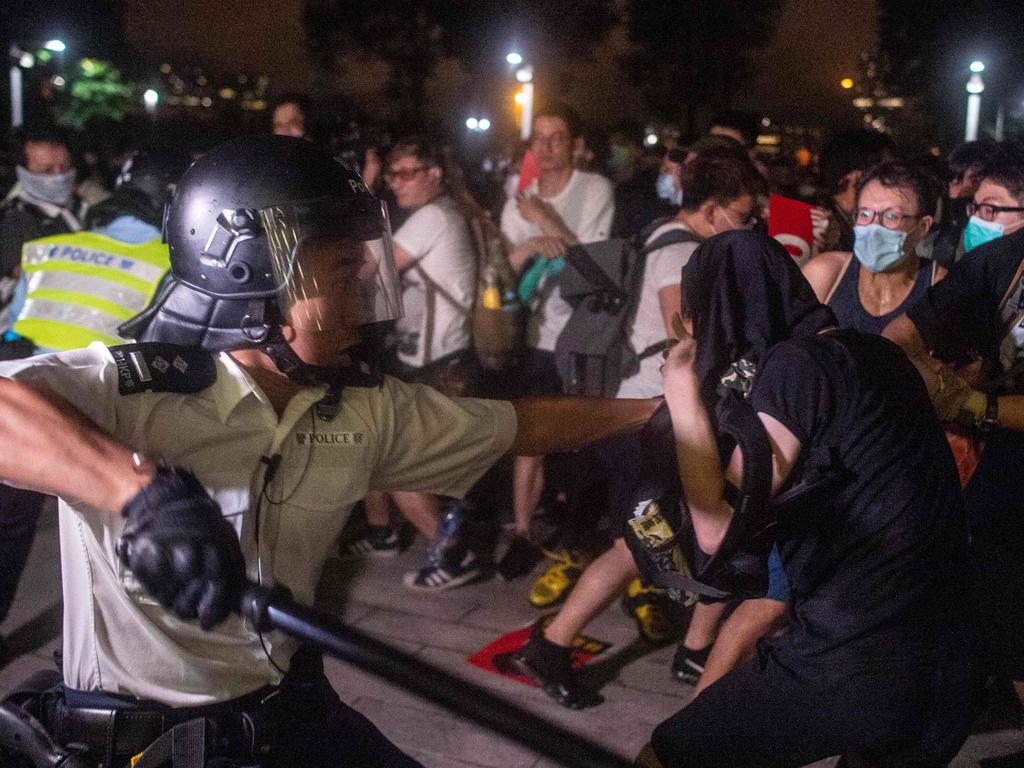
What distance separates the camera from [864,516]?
7.64ft

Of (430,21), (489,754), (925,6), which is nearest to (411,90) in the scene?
(430,21)

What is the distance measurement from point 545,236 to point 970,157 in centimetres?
212

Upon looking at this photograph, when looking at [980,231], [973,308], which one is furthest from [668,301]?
[980,231]

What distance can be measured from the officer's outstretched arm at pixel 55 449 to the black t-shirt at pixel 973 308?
282cm

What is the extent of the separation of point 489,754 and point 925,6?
100 feet

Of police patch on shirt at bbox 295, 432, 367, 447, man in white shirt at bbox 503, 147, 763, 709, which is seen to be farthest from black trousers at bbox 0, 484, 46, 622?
police patch on shirt at bbox 295, 432, 367, 447

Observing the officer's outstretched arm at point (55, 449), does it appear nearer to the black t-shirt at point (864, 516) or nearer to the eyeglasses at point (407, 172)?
the black t-shirt at point (864, 516)

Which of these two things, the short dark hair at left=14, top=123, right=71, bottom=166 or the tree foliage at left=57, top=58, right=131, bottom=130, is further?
the tree foliage at left=57, top=58, right=131, bottom=130

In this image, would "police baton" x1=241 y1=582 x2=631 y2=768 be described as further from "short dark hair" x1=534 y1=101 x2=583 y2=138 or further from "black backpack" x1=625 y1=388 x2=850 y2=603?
"short dark hair" x1=534 y1=101 x2=583 y2=138

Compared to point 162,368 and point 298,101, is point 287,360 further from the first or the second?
point 298,101

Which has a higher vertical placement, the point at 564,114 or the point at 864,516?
the point at 564,114

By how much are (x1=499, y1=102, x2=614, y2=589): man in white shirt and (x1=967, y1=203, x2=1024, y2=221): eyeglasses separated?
1916 millimetres

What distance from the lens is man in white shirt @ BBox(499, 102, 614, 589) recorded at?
223 inches

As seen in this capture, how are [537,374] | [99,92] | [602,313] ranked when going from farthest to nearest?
1. [99,92]
2. [537,374]
3. [602,313]
